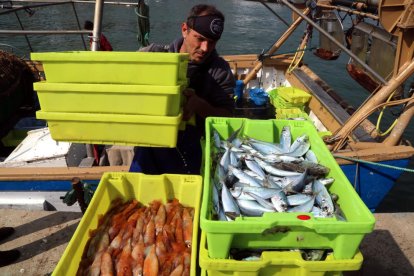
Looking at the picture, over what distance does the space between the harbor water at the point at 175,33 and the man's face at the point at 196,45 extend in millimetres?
7681

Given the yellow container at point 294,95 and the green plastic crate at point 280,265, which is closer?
the green plastic crate at point 280,265

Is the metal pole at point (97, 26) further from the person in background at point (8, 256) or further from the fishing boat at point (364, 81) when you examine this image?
the fishing boat at point (364, 81)

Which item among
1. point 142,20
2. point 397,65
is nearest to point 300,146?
point 397,65

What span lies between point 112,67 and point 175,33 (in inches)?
791

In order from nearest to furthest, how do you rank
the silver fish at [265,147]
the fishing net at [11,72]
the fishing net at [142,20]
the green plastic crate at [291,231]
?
the green plastic crate at [291,231], the silver fish at [265,147], the fishing net at [142,20], the fishing net at [11,72]

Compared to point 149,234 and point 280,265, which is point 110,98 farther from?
point 280,265

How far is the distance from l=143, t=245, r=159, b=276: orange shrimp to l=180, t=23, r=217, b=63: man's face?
1.90m

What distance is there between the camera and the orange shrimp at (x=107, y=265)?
2.00 meters

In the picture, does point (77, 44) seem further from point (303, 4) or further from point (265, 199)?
point (265, 199)

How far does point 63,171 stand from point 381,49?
5189 mm

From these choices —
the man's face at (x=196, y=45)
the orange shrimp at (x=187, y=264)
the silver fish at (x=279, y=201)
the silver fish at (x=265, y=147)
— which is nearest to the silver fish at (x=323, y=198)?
the silver fish at (x=279, y=201)

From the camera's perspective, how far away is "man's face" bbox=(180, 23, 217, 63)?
2.91m

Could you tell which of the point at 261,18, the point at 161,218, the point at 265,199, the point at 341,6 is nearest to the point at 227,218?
the point at 265,199

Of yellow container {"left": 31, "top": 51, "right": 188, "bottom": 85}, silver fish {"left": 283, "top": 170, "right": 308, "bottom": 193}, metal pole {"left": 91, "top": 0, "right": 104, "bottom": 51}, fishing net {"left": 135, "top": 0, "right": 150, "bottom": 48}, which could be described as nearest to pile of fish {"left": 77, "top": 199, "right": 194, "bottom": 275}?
silver fish {"left": 283, "top": 170, "right": 308, "bottom": 193}
